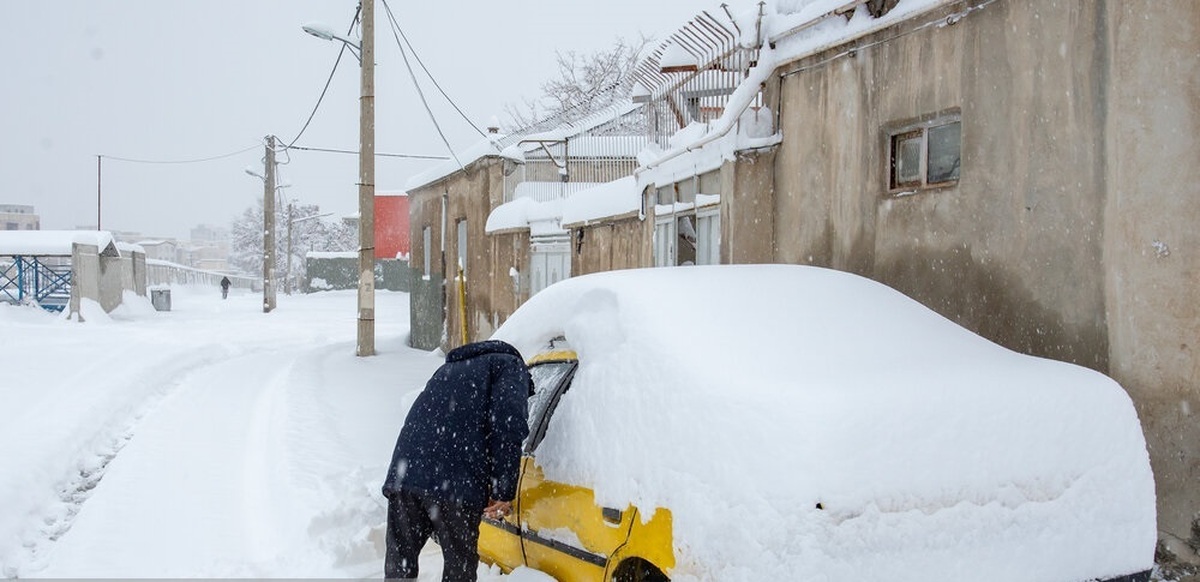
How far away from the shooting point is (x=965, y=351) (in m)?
3.50

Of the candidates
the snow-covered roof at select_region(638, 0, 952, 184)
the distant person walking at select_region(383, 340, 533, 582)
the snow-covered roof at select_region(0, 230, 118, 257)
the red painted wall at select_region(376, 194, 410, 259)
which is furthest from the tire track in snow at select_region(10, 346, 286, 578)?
the red painted wall at select_region(376, 194, 410, 259)

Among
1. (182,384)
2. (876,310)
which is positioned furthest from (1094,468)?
(182,384)

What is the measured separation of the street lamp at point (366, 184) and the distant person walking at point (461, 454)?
11.8 metres

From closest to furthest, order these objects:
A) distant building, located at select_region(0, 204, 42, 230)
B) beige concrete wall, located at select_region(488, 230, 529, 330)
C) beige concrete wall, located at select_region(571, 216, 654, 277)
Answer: beige concrete wall, located at select_region(571, 216, 654, 277) < beige concrete wall, located at select_region(488, 230, 529, 330) < distant building, located at select_region(0, 204, 42, 230)

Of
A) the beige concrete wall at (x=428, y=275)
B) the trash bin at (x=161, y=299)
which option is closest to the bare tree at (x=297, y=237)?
the trash bin at (x=161, y=299)

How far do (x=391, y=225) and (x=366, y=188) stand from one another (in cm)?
3456

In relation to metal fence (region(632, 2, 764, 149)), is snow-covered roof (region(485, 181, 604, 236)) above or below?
below

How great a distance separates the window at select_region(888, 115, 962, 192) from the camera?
529cm

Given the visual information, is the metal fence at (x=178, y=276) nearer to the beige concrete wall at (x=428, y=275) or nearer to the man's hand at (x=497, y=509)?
the beige concrete wall at (x=428, y=275)

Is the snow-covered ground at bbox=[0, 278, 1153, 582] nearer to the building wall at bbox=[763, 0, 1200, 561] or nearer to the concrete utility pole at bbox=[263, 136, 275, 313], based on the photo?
the building wall at bbox=[763, 0, 1200, 561]

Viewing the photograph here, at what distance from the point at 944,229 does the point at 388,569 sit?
362cm

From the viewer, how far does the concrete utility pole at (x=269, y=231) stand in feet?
104

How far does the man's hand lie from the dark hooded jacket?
0.48ft

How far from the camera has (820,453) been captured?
258cm
